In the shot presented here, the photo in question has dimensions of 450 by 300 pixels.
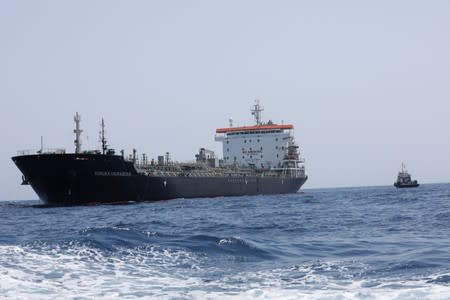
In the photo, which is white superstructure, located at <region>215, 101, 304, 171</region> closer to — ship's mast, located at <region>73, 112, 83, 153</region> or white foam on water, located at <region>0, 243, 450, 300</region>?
ship's mast, located at <region>73, 112, 83, 153</region>

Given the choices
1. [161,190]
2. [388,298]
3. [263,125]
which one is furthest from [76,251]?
[263,125]

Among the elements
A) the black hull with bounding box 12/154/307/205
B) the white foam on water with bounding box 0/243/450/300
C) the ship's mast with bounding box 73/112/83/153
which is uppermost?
the ship's mast with bounding box 73/112/83/153

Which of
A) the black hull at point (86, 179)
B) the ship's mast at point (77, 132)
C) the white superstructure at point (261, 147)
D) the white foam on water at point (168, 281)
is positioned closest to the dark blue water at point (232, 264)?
the white foam on water at point (168, 281)

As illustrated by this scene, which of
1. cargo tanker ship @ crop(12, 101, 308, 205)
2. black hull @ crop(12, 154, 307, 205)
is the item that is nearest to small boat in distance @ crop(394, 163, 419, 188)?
cargo tanker ship @ crop(12, 101, 308, 205)

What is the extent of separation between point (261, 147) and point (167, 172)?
99.6ft

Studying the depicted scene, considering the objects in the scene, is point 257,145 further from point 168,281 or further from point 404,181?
point 168,281

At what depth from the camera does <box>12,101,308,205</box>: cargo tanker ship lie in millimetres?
39750

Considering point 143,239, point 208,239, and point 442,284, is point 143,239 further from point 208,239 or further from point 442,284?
point 442,284

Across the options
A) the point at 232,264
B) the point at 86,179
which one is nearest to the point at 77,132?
the point at 86,179

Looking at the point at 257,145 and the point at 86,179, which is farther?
the point at 257,145

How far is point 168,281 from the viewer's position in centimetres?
962

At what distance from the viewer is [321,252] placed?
12453mm

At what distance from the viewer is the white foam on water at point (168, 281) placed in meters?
8.27

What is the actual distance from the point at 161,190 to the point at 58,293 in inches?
1529
